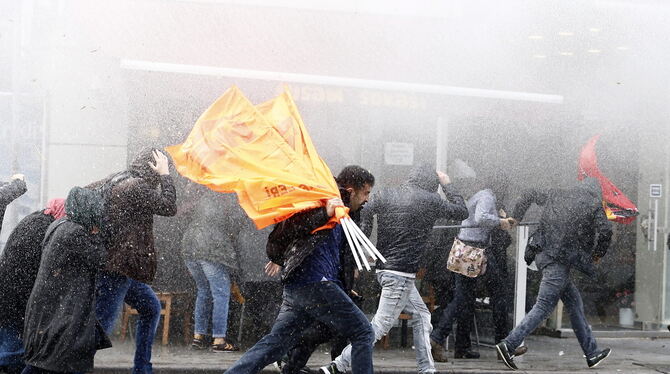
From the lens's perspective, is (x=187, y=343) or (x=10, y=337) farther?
(x=187, y=343)

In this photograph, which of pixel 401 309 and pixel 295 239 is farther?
pixel 401 309

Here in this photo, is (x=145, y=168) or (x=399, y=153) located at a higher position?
(x=399, y=153)

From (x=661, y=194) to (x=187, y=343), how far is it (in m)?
4.36

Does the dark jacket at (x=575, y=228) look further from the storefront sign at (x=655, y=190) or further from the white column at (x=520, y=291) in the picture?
the storefront sign at (x=655, y=190)

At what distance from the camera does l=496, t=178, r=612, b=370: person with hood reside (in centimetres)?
615

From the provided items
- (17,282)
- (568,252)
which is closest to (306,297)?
(17,282)

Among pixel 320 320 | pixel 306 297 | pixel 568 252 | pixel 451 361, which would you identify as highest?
pixel 568 252

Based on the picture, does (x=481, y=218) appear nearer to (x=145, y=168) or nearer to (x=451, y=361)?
(x=451, y=361)

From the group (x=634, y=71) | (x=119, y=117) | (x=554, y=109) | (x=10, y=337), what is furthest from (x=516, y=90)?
(x=10, y=337)

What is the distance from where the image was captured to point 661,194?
8297 mm

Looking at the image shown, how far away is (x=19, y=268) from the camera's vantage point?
4770 millimetres

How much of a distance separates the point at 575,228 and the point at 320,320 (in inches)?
95.1

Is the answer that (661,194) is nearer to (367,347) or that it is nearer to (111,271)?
(367,347)

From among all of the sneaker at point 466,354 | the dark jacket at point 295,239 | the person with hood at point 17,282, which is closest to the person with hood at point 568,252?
the sneaker at point 466,354
